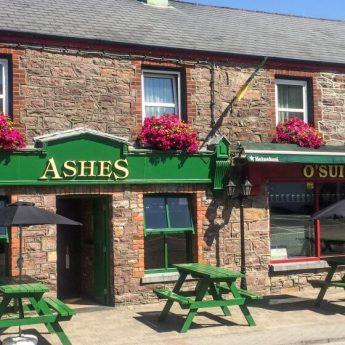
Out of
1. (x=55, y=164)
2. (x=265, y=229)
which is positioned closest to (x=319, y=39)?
(x=265, y=229)

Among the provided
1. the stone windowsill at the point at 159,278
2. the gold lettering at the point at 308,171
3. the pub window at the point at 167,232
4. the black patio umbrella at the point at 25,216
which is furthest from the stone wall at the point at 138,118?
the black patio umbrella at the point at 25,216

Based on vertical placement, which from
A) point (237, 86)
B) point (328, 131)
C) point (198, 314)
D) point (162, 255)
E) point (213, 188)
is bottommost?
point (198, 314)

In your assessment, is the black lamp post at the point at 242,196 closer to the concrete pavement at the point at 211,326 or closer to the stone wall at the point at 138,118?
the stone wall at the point at 138,118

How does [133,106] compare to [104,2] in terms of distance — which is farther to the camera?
[104,2]

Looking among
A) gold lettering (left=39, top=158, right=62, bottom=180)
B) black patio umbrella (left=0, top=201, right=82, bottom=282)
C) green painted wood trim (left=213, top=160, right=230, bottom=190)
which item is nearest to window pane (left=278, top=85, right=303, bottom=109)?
green painted wood trim (left=213, top=160, right=230, bottom=190)

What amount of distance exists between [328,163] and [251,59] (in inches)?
106

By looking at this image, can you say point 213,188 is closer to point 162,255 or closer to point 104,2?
point 162,255

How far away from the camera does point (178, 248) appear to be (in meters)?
11.2

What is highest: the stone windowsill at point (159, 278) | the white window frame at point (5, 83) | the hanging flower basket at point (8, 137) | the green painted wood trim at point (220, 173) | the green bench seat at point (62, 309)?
the white window frame at point (5, 83)

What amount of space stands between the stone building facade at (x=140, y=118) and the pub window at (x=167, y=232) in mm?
207

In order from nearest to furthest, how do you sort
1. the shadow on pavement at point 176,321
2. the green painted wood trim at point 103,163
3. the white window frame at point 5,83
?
1. the shadow on pavement at point 176,321
2. the green painted wood trim at point 103,163
3. the white window frame at point 5,83

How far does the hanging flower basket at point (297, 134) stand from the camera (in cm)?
1164

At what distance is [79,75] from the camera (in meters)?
10.4

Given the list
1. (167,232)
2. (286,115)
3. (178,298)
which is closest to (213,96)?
(286,115)
